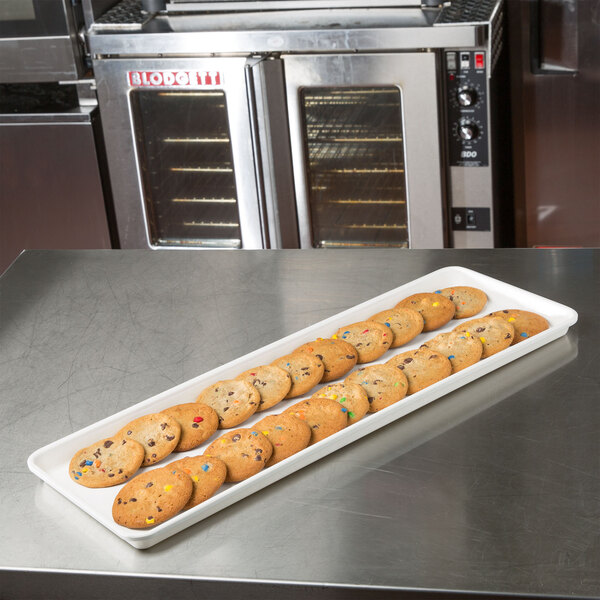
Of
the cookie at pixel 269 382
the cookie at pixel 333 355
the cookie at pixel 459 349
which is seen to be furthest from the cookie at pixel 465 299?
the cookie at pixel 269 382

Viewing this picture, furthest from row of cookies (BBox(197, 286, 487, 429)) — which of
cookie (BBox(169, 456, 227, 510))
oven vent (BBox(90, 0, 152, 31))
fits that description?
oven vent (BBox(90, 0, 152, 31))

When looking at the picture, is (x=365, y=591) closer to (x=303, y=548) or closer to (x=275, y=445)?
(x=303, y=548)

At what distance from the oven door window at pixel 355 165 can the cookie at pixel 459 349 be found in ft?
5.36

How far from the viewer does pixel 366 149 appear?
309 cm

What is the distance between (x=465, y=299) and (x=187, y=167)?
6.13ft

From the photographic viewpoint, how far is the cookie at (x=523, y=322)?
1.49 meters

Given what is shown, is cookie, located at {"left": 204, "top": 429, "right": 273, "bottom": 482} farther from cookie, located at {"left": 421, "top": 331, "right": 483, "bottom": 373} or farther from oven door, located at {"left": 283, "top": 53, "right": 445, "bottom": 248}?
oven door, located at {"left": 283, "top": 53, "right": 445, "bottom": 248}

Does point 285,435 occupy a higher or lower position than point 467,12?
lower

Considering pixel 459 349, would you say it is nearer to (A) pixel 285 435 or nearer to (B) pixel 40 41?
(A) pixel 285 435

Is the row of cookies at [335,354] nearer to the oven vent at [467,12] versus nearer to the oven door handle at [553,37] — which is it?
the oven vent at [467,12]

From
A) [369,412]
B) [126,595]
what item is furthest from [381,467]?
[126,595]

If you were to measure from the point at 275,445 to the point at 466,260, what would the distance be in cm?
72

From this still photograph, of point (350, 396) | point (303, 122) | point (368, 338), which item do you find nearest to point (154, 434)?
point (350, 396)

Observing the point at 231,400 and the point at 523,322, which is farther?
the point at 523,322
